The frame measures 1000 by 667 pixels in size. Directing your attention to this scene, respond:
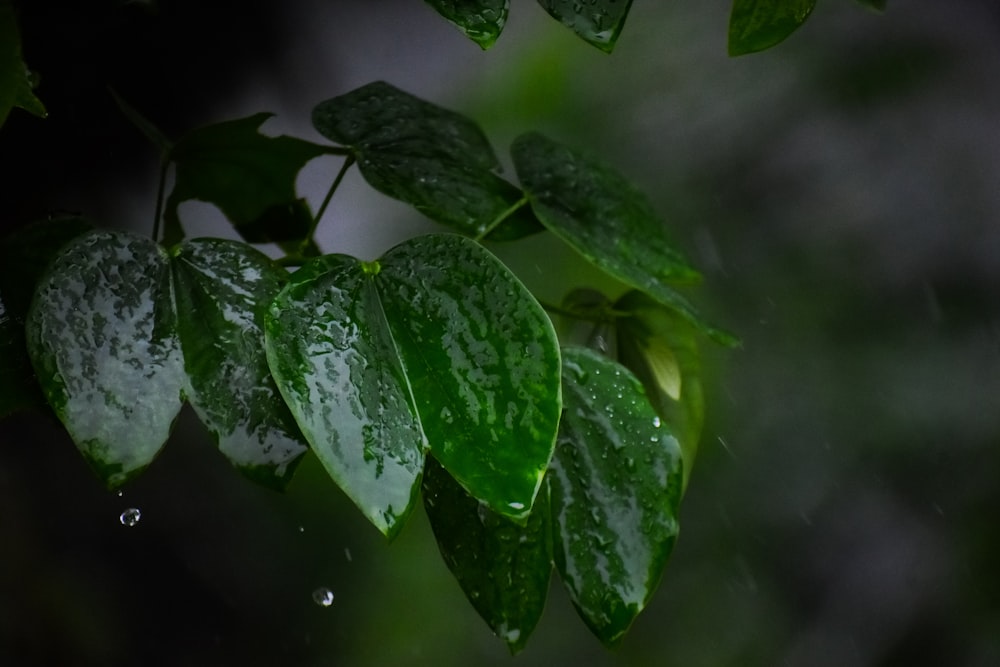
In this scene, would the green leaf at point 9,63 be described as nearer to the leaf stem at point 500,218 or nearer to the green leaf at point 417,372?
the green leaf at point 417,372

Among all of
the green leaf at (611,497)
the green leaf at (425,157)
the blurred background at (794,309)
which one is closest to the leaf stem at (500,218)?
the green leaf at (425,157)

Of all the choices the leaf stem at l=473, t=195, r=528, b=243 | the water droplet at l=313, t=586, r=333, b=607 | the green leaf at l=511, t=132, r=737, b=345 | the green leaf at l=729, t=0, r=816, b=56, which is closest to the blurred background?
the water droplet at l=313, t=586, r=333, b=607

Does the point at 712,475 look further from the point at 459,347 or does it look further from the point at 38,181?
the point at 459,347

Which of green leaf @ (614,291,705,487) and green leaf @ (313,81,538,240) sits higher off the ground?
green leaf @ (313,81,538,240)

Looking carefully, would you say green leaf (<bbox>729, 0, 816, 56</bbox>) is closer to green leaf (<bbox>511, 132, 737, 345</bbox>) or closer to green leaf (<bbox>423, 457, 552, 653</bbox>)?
green leaf (<bbox>511, 132, 737, 345</bbox>)

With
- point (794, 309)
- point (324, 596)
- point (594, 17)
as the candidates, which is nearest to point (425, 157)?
point (594, 17)

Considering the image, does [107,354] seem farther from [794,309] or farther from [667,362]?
[794,309]
